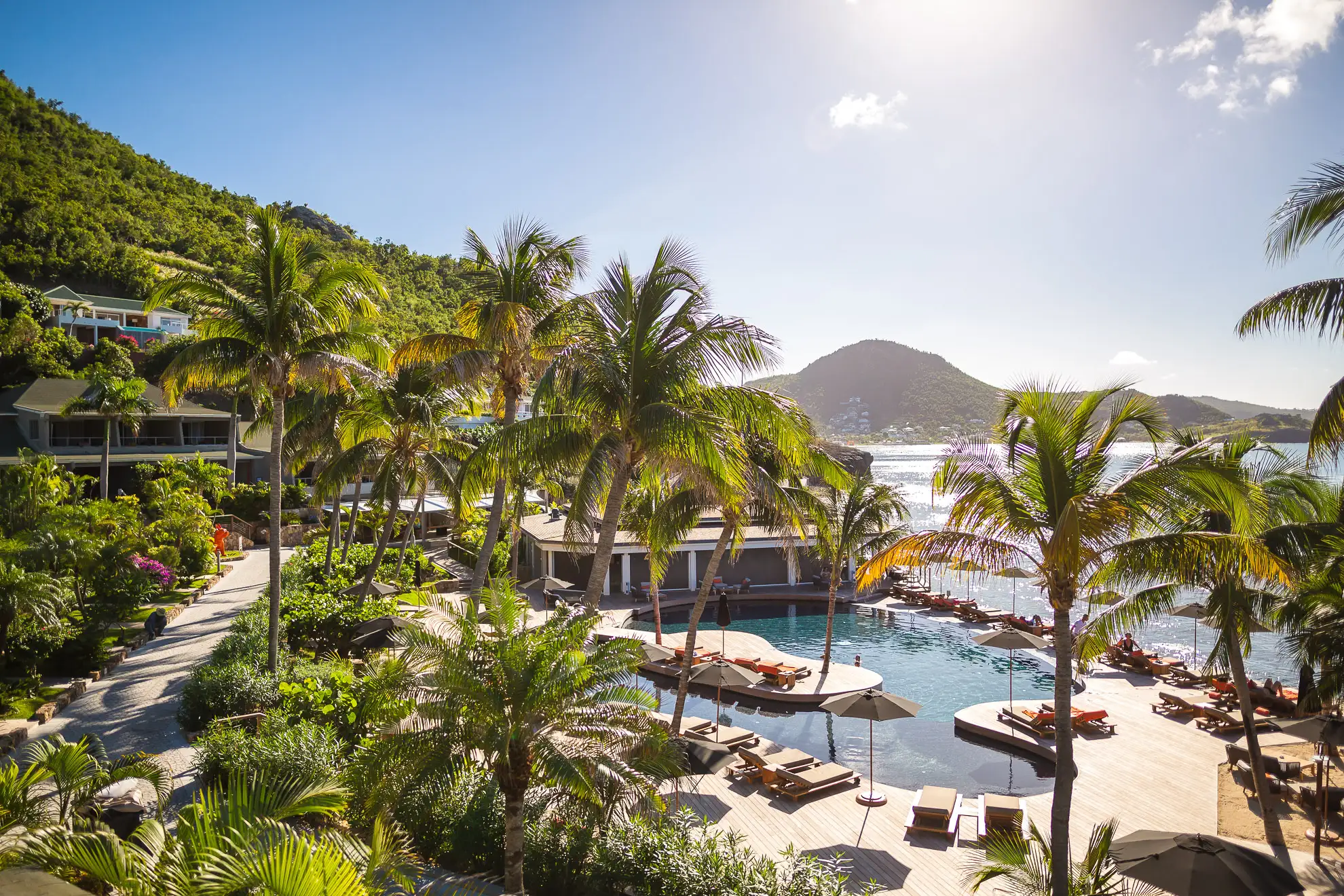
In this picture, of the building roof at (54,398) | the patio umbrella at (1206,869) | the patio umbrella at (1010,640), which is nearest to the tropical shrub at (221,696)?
the patio umbrella at (1206,869)

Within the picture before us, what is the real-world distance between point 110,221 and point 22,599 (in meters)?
81.9

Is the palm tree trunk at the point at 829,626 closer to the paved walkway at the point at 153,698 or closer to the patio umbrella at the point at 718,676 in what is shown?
the patio umbrella at the point at 718,676

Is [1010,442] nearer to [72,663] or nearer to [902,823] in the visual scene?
[902,823]

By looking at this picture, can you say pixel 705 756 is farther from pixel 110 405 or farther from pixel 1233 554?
pixel 110 405

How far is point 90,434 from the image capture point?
44.3 metres

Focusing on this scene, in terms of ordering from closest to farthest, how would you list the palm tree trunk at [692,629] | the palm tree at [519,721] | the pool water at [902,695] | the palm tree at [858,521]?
the palm tree at [519,721], the palm tree trunk at [692,629], the pool water at [902,695], the palm tree at [858,521]

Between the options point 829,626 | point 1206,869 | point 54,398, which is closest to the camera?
point 1206,869

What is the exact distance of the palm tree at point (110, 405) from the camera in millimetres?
36781

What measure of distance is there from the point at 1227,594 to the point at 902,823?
272 inches

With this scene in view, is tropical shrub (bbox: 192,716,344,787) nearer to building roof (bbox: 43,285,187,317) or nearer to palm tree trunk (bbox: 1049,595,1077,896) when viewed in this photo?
palm tree trunk (bbox: 1049,595,1077,896)

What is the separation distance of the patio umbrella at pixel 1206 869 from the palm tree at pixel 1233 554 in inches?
125

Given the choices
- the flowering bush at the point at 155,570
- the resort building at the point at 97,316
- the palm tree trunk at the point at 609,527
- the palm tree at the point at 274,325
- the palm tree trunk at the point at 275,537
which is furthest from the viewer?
the resort building at the point at 97,316

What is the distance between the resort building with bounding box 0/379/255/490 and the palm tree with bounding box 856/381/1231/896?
42.7 meters

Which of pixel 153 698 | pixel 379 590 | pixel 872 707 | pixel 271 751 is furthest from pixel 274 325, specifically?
pixel 872 707
